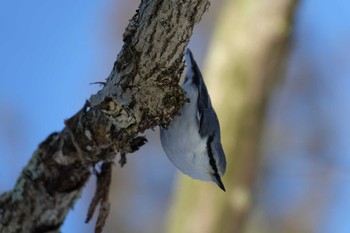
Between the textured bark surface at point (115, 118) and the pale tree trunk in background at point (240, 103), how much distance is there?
24.1 inches

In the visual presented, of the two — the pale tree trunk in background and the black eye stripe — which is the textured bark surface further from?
the pale tree trunk in background

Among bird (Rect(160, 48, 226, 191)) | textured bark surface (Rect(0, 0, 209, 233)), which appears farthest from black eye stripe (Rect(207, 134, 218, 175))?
textured bark surface (Rect(0, 0, 209, 233))

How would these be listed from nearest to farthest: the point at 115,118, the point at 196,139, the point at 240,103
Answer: the point at 115,118, the point at 196,139, the point at 240,103

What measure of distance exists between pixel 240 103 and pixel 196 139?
0.70m

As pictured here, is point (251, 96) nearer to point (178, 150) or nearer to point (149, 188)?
point (178, 150)

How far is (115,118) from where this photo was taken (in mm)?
805

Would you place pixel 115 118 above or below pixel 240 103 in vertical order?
below

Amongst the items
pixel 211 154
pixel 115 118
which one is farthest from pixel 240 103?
pixel 115 118

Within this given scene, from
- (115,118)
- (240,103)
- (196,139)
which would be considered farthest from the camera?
(240,103)

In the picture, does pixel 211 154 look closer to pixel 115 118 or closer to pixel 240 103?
pixel 115 118

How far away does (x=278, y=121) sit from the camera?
3.38m

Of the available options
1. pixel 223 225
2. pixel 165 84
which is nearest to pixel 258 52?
pixel 223 225

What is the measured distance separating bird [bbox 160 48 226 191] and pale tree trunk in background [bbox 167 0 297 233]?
0.62m

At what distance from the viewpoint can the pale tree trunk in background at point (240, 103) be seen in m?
1.61
